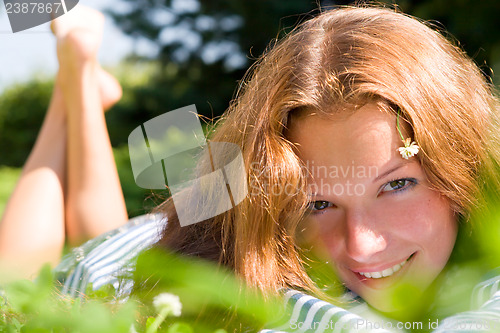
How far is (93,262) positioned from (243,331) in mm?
986

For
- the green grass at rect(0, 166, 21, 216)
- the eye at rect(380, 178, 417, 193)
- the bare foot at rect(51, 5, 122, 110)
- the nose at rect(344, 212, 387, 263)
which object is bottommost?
the green grass at rect(0, 166, 21, 216)

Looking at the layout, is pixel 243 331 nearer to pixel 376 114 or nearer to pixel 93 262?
pixel 376 114

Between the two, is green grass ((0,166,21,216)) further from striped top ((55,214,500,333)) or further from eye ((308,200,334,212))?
eye ((308,200,334,212))

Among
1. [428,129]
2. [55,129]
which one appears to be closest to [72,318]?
[428,129]

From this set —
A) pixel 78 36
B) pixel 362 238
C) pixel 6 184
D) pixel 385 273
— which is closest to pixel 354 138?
pixel 362 238

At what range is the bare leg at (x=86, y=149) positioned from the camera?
235 cm

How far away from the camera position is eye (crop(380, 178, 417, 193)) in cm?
134

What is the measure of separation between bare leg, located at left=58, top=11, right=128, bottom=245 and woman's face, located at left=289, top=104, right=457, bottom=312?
129cm

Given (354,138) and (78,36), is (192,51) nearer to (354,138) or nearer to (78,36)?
(78,36)

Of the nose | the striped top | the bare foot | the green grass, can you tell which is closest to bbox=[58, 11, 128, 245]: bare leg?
the bare foot

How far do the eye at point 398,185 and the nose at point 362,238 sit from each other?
0.34 feet

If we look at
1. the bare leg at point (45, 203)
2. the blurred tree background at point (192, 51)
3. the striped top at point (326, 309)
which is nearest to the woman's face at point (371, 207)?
the striped top at point (326, 309)

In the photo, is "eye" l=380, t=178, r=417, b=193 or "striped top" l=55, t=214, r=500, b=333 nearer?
"striped top" l=55, t=214, r=500, b=333

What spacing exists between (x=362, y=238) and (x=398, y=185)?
0.62ft
